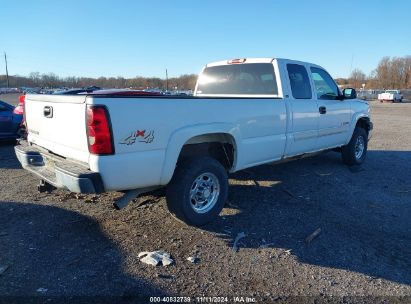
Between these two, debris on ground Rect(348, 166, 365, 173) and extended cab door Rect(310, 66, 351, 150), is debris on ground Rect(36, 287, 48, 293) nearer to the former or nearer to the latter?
extended cab door Rect(310, 66, 351, 150)

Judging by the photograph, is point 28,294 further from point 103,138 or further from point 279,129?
point 279,129

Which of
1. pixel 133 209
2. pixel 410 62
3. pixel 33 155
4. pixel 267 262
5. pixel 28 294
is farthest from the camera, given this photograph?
pixel 410 62

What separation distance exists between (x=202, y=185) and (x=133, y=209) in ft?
3.95

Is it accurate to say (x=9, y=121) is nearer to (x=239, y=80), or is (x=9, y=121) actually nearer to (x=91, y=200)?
(x=91, y=200)

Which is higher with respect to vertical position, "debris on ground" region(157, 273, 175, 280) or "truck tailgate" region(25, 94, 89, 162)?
"truck tailgate" region(25, 94, 89, 162)

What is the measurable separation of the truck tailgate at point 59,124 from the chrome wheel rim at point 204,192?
1396 mm

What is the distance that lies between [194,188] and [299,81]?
9.19 feet

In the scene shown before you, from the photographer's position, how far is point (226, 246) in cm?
393

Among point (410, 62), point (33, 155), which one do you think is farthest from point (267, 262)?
point (410, 62)

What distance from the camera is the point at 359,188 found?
615 centimetres

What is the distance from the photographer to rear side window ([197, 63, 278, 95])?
5707mm

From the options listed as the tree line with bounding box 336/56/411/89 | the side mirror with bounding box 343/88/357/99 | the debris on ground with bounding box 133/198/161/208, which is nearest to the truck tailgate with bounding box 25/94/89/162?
the debris on ground with bounding box 133/198/161/208

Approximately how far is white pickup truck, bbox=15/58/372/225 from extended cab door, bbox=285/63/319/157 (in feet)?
0.05

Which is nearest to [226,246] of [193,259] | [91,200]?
[193,259]
